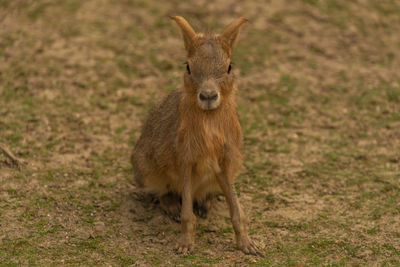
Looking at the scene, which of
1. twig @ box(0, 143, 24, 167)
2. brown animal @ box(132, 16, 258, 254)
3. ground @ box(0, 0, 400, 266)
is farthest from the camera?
twig @ box(0, 143, 24, 167)

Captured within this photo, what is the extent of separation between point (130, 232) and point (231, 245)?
0.92 m

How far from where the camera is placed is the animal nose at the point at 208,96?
4.40 m

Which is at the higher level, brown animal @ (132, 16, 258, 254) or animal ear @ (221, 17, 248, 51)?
animal ear @ (221, 17, 248, 51)

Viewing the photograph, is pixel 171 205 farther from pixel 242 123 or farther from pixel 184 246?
→ pixel 242 123

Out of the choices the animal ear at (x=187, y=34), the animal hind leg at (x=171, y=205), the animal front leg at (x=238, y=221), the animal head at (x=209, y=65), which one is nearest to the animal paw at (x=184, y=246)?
the animal front leg at (x=238, y=221)

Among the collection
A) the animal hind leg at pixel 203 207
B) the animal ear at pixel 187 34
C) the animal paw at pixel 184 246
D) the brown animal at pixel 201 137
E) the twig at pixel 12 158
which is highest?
the animal ear at pixel 187 34

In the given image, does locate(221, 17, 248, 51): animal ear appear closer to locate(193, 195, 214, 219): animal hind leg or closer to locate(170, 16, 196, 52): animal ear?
locate(170, 16, 196, 52): animal ear

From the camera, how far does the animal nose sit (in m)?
4.40

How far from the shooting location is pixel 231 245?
5.05m

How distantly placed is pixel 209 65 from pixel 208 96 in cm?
32

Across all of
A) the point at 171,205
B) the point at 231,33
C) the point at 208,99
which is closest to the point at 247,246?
the point at 171,205

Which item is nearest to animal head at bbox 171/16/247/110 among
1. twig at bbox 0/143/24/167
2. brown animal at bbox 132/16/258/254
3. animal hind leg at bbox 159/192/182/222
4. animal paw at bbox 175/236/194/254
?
brown animal at bbox 132/16/258/254

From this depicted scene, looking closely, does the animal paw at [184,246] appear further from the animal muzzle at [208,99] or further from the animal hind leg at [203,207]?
the animal muzzle at [208,99]

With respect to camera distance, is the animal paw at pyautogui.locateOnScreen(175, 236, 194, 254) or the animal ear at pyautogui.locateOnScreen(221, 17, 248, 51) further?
the animal paw at pyautogui.locateOnScreen(175, 236, 194, 254)
